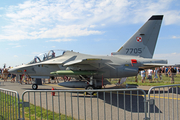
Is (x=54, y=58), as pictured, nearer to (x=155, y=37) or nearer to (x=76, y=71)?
(x=76, y=71)

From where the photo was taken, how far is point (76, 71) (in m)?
9.81

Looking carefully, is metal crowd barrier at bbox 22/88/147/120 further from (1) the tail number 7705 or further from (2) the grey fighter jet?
(1) the tail number 7705

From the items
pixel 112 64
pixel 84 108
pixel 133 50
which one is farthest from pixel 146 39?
pixel 84 108

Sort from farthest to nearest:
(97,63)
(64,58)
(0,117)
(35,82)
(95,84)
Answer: (35,82)
(64,58)
(95,84)
(97,63)
(0,117)

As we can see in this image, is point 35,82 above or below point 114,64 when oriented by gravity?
below

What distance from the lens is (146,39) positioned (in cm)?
1161

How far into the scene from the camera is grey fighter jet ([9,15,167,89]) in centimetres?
1015

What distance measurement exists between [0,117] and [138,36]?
10291 millimetres

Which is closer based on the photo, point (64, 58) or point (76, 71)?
point (76, 71)

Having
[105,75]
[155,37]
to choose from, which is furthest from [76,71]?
[155,37]

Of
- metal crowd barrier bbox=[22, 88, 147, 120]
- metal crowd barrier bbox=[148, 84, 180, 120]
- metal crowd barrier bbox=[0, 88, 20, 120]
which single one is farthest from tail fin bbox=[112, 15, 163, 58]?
metal crowd barrier bbox=[0, 88, 20, 120]

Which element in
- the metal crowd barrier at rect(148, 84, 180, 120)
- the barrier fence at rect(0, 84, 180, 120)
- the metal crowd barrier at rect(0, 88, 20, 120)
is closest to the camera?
the barrier fence at rect(0, 84, 180, 120)

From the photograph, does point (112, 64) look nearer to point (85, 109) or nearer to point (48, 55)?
point (48, 55)

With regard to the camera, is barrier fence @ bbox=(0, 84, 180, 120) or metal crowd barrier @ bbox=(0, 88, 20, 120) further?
metal crowd barrier @ bbox=(0, 88, 20, 120)
